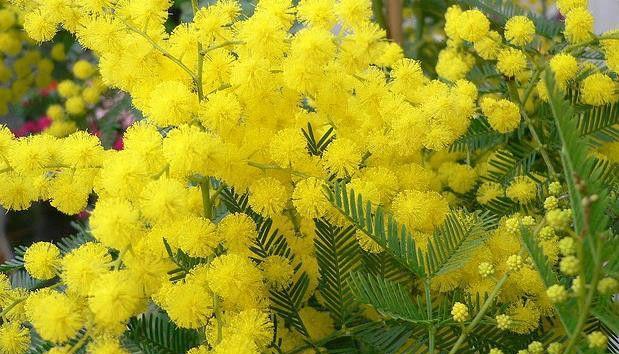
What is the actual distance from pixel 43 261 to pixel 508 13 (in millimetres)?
551

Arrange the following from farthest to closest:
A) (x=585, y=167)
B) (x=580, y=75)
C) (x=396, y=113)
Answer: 1. (x=580, y=75)
2. (x=396, y=113)
3. (x=585, y=167)

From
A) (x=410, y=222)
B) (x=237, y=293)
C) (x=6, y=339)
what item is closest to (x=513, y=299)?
(x=410, y=222)

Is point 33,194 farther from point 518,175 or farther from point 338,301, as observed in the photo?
point 518,175

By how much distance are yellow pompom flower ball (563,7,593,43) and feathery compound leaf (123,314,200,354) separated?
40 cm

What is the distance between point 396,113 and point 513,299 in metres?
0.15

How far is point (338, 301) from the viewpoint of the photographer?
1.83 ft

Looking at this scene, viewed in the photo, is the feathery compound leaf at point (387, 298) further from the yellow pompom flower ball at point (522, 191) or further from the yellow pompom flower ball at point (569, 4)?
the yellow pompom flower ball at point (569, 4)

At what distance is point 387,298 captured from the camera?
0.51 meters

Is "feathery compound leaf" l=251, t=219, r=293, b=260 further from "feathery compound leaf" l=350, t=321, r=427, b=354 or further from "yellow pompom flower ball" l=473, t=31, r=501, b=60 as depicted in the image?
"yellow pompom flower ball" l=473, t=31, r=501, b=60

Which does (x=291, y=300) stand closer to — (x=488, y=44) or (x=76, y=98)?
(x=488, y=44)

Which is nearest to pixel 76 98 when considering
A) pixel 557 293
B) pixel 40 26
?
pixel 40 26

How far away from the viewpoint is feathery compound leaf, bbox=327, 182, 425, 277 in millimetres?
492

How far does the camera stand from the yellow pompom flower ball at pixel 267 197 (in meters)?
0.53

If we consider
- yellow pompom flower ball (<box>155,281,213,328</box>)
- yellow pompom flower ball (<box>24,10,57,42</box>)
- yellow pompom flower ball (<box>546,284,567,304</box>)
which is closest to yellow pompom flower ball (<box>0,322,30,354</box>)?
yellow pompom flower ball (<box>155,281,213,328</box>)
